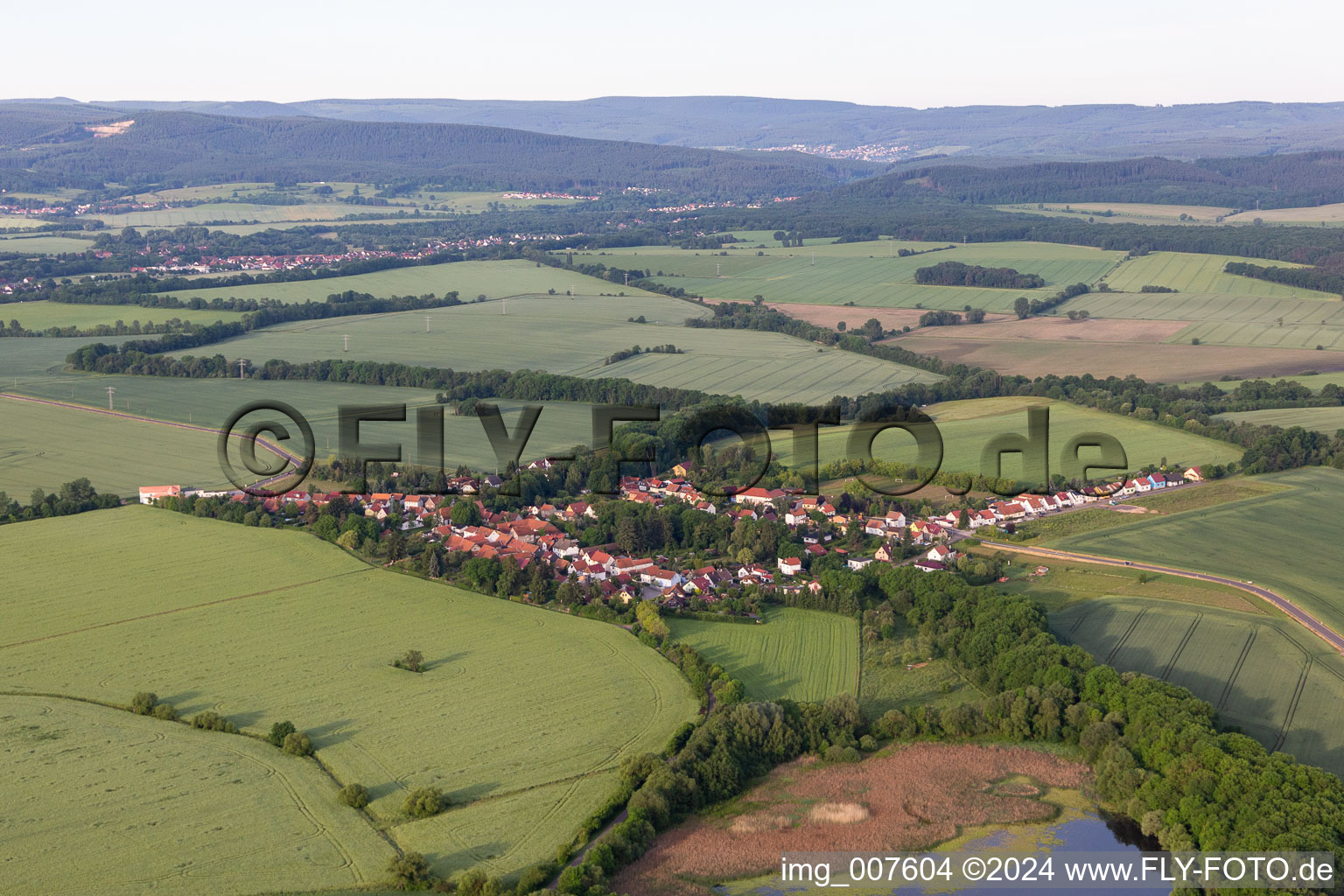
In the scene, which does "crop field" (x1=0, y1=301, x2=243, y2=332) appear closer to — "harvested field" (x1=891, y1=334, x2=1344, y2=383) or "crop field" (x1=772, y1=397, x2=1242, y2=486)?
"harvested field" (x1=891, y1=334, x2=1344, y2=383)

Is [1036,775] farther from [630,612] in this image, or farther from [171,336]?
[171,336]

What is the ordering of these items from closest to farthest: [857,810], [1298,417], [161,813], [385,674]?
1. [161,813]
2. [857,810]
3. [385,674]
4. [1298,417]

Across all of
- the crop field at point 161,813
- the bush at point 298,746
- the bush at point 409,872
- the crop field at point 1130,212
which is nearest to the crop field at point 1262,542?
the bush at point 298,746

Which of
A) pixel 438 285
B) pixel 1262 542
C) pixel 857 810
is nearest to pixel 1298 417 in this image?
pixel 1262 542

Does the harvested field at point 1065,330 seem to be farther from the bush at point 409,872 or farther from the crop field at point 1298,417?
the bush at point 409,872

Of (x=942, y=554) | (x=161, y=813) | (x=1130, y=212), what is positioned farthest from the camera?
(x=1130, y=212)

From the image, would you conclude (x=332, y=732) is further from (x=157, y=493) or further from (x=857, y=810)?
(x=157, y=493)
